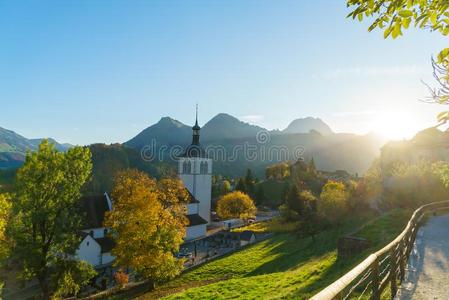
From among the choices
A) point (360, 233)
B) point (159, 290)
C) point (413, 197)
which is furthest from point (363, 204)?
point (159, 290)

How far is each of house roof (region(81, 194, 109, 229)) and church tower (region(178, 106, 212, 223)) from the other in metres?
18.9

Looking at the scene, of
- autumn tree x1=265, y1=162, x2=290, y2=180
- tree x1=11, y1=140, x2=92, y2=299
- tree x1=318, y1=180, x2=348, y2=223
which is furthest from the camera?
autumn tree x1=265, y1=162, x2=290, y2=180

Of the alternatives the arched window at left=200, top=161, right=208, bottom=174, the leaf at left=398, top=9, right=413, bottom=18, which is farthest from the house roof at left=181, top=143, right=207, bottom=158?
the leaf at left=398, top=9, right=413, bottom=18

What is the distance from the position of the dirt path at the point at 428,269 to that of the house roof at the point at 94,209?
3835 centimetres

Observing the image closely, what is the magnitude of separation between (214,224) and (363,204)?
38057mm

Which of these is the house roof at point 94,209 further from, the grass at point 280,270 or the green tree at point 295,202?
the green tree at point 295,202

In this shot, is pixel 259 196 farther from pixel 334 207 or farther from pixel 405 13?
pixel 405 13

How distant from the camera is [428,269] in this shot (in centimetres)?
1133

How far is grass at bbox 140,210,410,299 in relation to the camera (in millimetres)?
15703

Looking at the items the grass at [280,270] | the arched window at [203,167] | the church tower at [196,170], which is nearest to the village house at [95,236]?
the grass at [280,270]

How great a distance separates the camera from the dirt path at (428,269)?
893 cm

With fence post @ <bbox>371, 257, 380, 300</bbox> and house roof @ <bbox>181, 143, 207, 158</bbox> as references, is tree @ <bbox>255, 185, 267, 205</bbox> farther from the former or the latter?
fence post @ <bbox>371, 257, 380, 300</bbox>

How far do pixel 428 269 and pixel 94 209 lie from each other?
139 feet

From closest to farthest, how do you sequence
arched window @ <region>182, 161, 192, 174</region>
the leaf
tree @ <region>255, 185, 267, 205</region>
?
the leaf
arched window @ <region>182, 161, 192, 174</region>
tree @ <region>255, 185, 267, 205</region>
